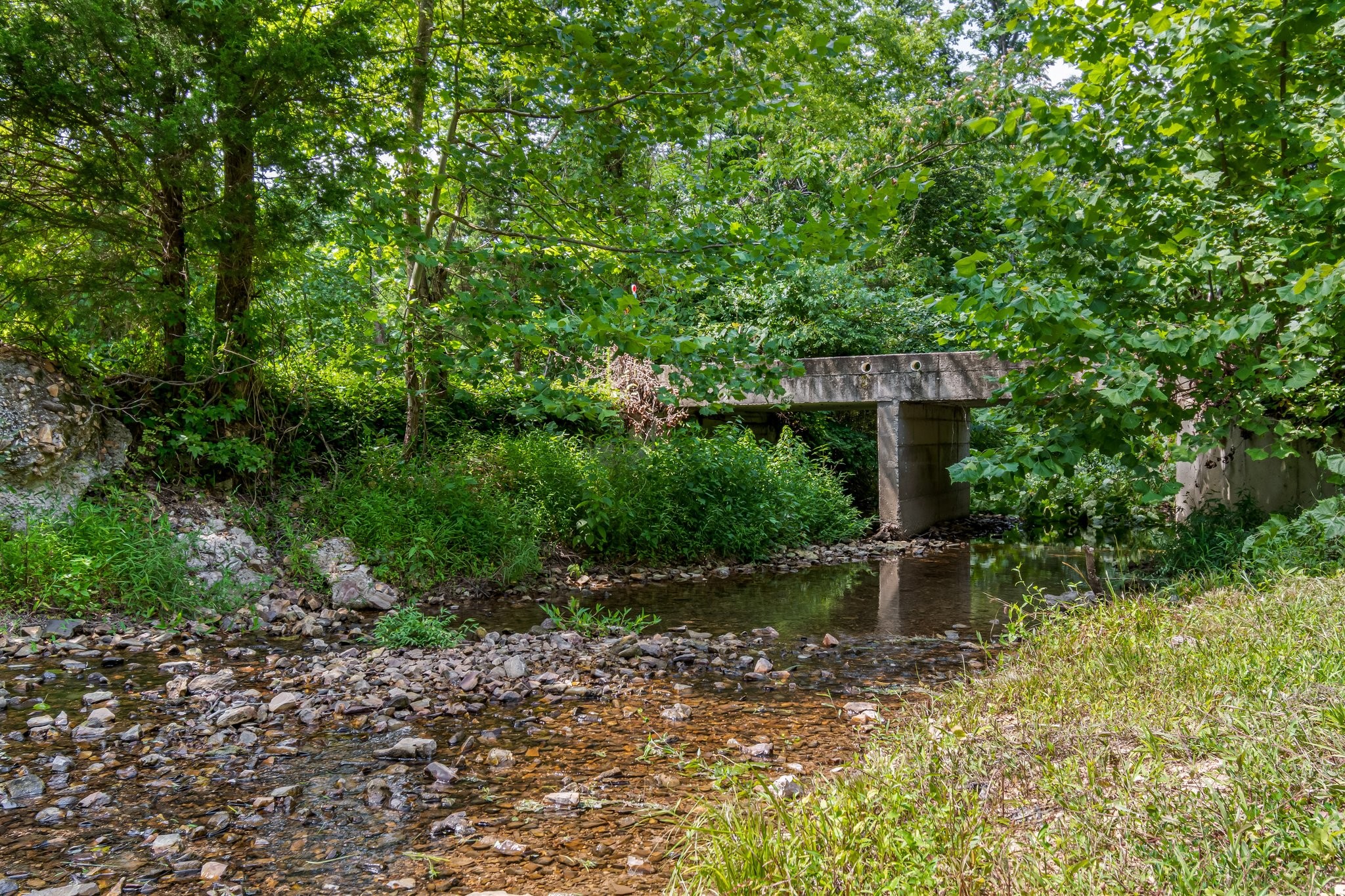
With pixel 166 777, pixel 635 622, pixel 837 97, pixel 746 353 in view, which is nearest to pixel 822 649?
pixel 635 622

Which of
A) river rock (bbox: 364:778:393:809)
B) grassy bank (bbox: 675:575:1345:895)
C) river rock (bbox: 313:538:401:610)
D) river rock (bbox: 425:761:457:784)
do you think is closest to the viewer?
grassy bank (bbox: 675:575:1345:895)

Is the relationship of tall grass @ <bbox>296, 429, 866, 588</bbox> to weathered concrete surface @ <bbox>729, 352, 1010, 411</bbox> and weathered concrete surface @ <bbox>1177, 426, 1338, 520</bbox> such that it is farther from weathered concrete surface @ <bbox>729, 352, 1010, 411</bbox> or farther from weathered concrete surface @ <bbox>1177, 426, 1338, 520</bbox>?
weathered concrete surface @ <bbox>1177, 426, 1338, 520</bbox>

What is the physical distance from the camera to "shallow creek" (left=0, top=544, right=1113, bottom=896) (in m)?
2.80

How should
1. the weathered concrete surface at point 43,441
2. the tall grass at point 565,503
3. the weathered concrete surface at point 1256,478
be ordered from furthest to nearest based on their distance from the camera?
the tall grass at point 565,503 < the weathered concrete surface at point 1256,478 < the weathered concrete surface at point 43,441

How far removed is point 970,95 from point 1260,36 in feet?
12.7

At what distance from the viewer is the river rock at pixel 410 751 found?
3848mm

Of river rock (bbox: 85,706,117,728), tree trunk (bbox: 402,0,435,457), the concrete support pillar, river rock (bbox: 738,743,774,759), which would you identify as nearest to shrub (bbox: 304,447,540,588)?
tree trunk (bbox: 402,0,435,457)

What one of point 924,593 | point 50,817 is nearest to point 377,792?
point 50,817

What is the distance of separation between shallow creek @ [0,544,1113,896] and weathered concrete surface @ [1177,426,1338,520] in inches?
169

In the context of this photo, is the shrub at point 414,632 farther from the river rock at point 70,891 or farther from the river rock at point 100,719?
the river rock at point 70,891

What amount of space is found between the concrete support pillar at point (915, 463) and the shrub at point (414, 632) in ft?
26.4

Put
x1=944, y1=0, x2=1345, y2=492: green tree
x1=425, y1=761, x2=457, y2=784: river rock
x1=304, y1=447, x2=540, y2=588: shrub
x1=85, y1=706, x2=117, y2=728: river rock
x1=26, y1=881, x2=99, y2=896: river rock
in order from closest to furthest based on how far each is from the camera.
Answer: x1=26, y1=881, x2=99, y2=896: river rock, x1=425, y1=761, x2=457, y2=784: river rock, x1=85, y1=706, x2=117, y2=728: river rock, x1=944, y1=0, x2=1345, y2=492: green tree, x1=304, y1=447, x2=540, y2=588: shrub

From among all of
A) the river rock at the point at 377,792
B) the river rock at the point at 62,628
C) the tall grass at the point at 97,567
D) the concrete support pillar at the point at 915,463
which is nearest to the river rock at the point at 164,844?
the river rock at the point at 377,792

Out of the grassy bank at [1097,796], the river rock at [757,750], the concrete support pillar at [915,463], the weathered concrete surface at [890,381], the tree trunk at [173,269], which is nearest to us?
the grassy bank at [1097,796]
